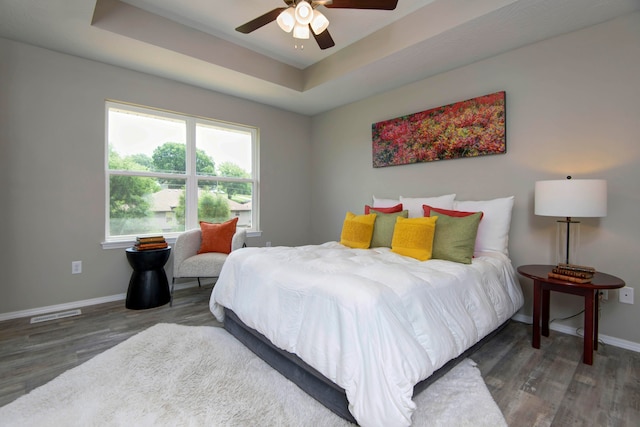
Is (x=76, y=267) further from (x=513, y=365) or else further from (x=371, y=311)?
(x=513, y=365)

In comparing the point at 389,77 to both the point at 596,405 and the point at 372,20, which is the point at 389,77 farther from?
the point at 596,405

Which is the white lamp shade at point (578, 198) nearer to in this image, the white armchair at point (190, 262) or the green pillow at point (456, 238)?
the green pillow at point (456, 238)

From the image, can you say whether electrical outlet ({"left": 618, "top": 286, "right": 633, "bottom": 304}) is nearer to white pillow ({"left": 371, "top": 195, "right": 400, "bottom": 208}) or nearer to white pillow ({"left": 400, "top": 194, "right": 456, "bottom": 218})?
white pillow ({"left": 400, "top": 194, "right": 456, "bottom": 218})

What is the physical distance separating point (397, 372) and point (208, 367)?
1254 millimetres

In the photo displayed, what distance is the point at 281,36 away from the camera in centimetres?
303

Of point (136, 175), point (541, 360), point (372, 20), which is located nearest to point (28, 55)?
point (136, 175)

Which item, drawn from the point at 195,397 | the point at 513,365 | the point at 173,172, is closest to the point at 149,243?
the point at 173,172

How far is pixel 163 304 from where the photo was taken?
3049mm

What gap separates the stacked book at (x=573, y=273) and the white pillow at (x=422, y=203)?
1.02m

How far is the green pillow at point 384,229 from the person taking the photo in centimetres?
283

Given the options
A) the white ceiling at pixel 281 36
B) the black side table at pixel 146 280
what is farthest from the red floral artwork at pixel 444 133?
the black side table at pixel 146 280

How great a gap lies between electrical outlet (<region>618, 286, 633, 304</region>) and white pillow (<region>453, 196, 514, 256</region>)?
787 mm

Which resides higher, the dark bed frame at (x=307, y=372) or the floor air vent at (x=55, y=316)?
the dark bed frame at (x=307, y=372)

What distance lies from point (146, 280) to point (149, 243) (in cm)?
38
